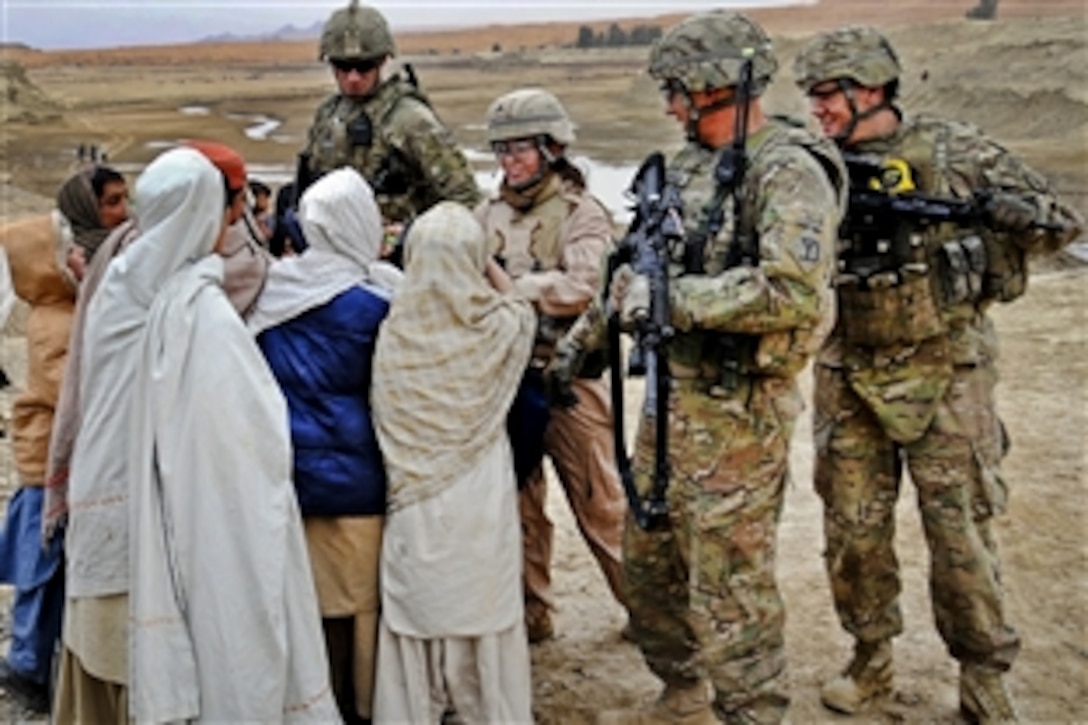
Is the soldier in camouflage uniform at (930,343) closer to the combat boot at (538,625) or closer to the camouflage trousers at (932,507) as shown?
the camouflage trousers at (932,507)

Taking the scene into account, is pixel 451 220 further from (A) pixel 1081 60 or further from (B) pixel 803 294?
(A) pixel 1081 60

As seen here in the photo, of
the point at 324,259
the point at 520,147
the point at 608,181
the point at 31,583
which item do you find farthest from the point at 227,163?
the point at 608,181

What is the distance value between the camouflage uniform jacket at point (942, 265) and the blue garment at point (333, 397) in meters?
1.52

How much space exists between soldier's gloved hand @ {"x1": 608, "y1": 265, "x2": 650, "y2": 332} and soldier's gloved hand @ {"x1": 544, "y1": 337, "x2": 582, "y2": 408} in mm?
345

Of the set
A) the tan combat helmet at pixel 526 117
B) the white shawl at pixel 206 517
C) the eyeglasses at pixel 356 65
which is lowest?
the white shawl at pixel 206 517

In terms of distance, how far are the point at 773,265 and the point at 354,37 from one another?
8.37 feet

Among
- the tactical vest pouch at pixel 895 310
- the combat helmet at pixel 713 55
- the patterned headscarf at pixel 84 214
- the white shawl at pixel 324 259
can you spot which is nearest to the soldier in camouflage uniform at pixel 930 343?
the tactical vest pouch at pixel 895 310

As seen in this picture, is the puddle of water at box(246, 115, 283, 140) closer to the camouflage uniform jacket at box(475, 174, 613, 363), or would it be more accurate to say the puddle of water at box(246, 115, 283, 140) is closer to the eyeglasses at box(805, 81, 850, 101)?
the camouflage uniform jacket at box(475, 174, 613, 363)

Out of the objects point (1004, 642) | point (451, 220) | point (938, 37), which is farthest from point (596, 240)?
point (938, 37)

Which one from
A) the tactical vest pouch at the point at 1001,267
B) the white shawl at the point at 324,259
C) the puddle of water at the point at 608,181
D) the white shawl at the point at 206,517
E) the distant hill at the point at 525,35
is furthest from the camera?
the distant hill at the point at 525,35

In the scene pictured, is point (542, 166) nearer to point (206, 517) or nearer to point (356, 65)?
point (356, 65)

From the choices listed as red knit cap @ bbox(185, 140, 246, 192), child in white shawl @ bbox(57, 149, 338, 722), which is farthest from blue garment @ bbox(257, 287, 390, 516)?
red knit cap @ bbox(185, 140, 246, 192)

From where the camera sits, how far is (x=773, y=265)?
3025 millimetres

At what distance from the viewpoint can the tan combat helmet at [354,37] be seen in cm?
492
